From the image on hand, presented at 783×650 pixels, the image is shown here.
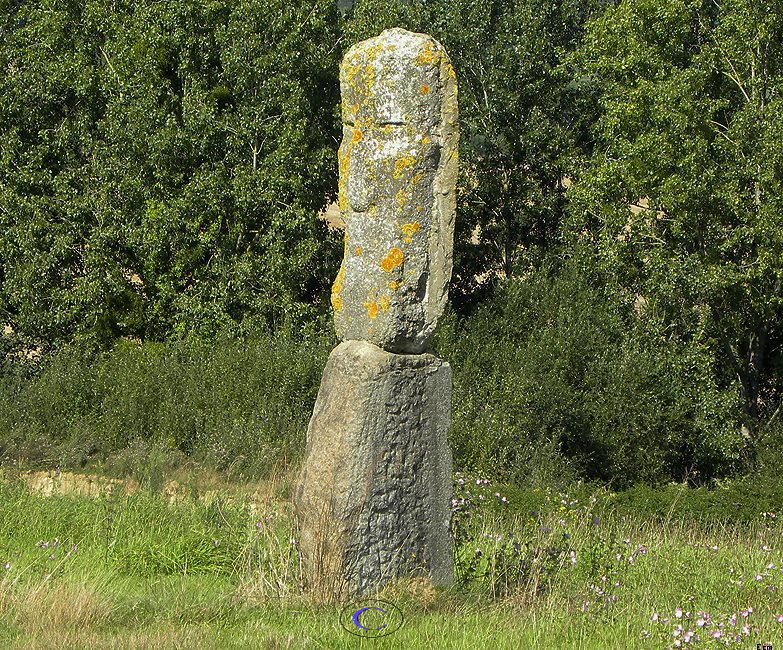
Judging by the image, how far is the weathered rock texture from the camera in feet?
21.3

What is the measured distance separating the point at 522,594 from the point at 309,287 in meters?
16.2

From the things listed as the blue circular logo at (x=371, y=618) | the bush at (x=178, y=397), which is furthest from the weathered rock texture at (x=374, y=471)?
the bush at (x=178, y=397)

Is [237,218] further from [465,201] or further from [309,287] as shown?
[465,201]

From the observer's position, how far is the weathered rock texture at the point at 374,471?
6.49m

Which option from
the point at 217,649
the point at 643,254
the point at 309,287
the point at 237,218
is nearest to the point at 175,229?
the point at 237,218

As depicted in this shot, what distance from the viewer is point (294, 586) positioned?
6410 mm

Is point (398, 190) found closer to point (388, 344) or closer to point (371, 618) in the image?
point (388, 344)

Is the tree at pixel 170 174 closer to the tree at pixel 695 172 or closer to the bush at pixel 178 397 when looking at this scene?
the bush at pixel 178 397

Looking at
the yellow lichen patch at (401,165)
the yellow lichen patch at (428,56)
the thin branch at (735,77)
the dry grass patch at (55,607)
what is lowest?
the dry grass patch at (55,607)

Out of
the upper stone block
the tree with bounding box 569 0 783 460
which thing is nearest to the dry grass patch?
the upper stone block

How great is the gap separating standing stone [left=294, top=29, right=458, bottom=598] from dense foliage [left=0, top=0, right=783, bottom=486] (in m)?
11.1

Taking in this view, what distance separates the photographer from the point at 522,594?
21.8 feet

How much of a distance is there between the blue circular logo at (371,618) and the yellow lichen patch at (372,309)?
5.37 feet

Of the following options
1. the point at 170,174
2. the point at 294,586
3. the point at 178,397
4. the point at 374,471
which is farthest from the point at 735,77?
the point at 294,586
